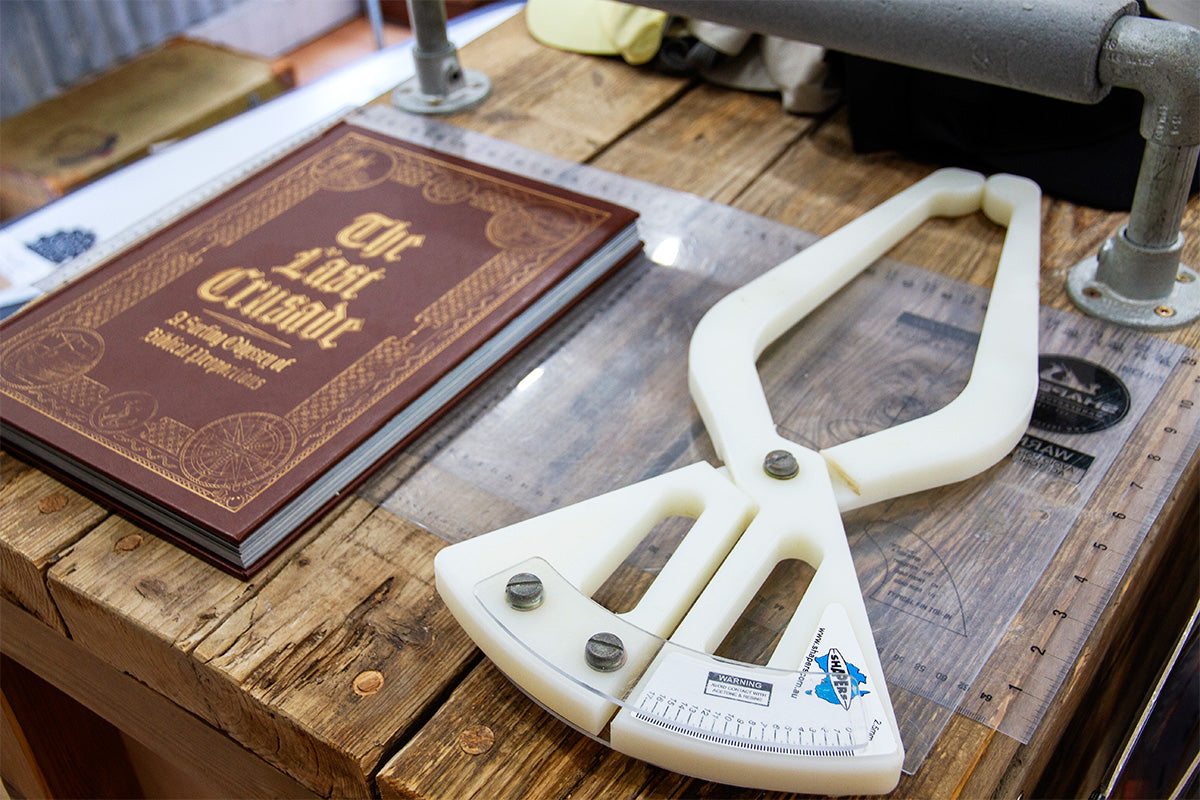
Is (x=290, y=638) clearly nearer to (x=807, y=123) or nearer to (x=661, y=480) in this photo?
(x=661, y=480)

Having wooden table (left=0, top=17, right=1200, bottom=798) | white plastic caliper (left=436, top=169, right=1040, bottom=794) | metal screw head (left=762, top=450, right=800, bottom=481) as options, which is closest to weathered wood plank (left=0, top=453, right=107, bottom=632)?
wooden table (left=0, top=17, right=1200, bottom=798)

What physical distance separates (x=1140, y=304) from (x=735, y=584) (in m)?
0.42

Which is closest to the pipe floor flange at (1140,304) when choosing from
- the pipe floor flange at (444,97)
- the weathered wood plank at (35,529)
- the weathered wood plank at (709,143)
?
the weathered wood plank at (709,143)

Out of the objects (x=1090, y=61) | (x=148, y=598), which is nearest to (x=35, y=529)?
(x=148, y=598)

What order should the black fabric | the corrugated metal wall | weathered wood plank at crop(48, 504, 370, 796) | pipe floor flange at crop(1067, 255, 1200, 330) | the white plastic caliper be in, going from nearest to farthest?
the white plastic caliper < weathered wood plank at crop(48, 504, 370, 796) < pipe floor flange at crop(1067, 255, 1200, 330) < the black fabric < the corrugated metal wall

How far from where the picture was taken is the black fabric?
92cm

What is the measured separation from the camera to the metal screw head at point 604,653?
0.54 m

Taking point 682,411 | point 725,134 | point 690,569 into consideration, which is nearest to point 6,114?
point 725,134

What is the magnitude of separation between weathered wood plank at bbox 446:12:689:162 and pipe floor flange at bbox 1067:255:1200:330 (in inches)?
17.3

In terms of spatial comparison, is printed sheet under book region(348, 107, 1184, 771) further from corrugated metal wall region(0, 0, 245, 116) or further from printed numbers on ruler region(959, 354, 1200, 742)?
corrugated metal wall region(0, 0, 245, 116)

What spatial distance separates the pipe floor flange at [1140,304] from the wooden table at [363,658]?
0.5 inches

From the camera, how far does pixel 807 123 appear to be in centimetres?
106

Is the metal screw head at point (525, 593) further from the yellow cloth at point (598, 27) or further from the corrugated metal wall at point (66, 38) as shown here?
the corrugated metal wall at point (66, 38)

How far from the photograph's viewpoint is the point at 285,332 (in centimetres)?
78
